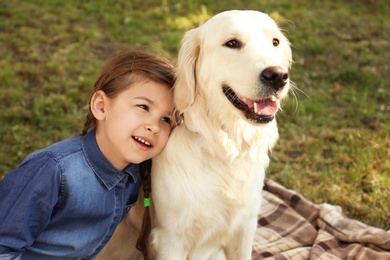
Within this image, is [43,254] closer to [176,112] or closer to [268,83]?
[176,112]

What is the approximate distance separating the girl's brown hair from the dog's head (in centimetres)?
11

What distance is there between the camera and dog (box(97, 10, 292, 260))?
2137 mm

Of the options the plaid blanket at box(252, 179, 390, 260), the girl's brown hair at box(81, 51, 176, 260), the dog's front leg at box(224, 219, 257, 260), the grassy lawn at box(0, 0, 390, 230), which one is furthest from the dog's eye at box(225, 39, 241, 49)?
the plaid blanket at box(252, 179, 390, 260)

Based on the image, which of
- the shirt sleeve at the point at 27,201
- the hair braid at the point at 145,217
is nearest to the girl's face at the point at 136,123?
the hair braid at the point at 145,217

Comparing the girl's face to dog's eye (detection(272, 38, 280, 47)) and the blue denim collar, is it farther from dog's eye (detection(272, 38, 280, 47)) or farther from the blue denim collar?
dog's eye (detection(272, 38, 280, 47))

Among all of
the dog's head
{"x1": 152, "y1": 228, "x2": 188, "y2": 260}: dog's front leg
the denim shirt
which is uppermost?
the dog's head

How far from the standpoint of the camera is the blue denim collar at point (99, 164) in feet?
7.34

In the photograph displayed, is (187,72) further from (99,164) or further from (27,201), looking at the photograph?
(27,201)

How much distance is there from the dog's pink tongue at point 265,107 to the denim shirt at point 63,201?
0.66 metres

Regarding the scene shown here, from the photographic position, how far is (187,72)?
2.22 meters

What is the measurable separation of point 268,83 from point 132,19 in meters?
4.26

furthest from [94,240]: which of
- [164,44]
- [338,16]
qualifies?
[338,16]

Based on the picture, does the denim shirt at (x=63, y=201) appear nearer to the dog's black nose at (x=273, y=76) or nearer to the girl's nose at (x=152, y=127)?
the girl's nose at (x=152, y=127)

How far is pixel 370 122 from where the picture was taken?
4.34m
